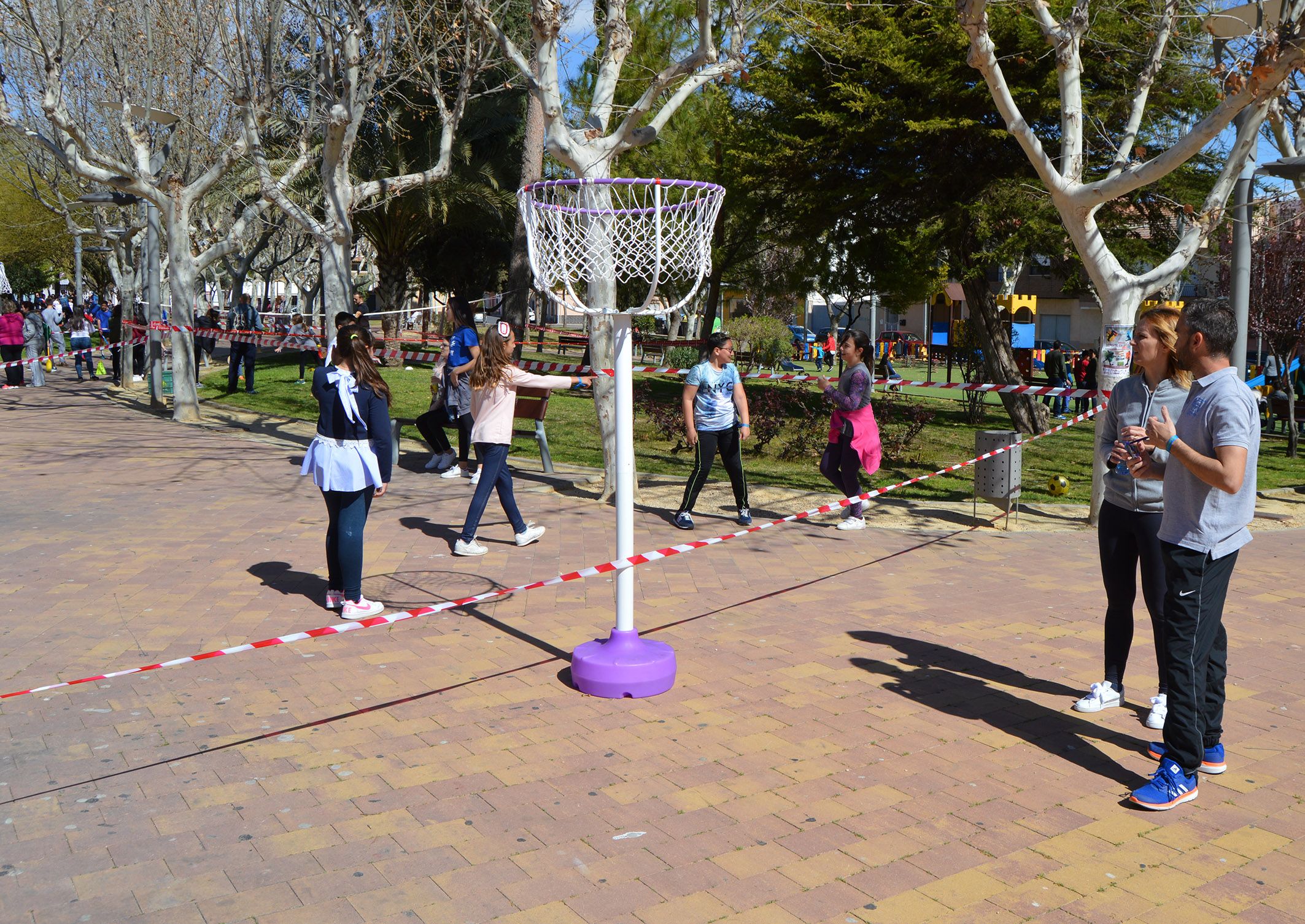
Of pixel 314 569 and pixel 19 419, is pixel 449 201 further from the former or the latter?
pixel 314 569

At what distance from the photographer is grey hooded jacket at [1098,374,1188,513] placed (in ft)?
15.7

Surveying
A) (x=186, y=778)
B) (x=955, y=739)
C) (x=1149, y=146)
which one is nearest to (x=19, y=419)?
(x=186, y=778)

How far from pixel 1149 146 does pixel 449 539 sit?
47.2 ft

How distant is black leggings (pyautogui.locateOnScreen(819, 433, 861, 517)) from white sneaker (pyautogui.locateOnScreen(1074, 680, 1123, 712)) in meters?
4.03

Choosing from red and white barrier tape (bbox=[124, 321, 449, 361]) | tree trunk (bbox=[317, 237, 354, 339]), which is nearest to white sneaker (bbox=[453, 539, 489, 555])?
tree trunk (bbox=[317, 237, 354, 339])

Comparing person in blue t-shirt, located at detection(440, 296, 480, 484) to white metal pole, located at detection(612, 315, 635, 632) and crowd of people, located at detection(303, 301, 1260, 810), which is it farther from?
white metal pole, located at detection(612, 315, 635, 632)

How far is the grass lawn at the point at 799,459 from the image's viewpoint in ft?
40.4

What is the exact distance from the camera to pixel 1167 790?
4172 millimetres

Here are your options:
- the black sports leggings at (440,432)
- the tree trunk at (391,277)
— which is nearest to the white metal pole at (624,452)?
the black sports leggings at (440,432)

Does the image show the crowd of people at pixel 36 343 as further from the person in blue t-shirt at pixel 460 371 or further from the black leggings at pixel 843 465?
the black leggings at pixel 843 465

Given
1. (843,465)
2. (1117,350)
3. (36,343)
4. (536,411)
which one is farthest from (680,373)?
(36,343)

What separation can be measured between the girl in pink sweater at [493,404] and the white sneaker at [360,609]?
1.47 m

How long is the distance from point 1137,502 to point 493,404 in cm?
457

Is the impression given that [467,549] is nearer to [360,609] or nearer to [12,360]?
[360,609]
